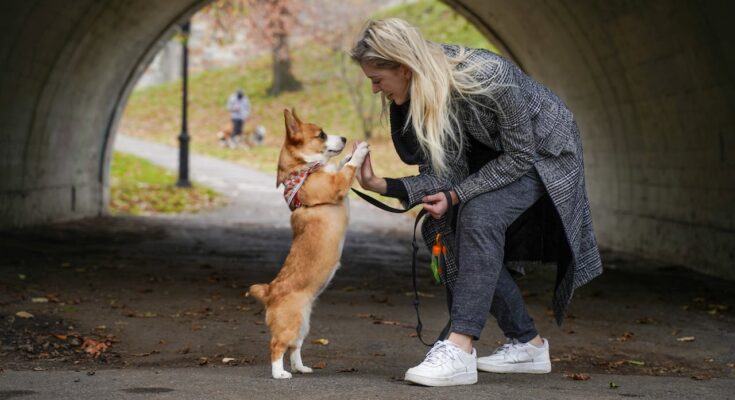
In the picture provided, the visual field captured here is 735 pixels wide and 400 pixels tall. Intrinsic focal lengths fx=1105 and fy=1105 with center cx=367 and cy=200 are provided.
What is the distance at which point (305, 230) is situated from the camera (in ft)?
17.9

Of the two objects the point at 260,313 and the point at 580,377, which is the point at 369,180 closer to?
the point at 580,377

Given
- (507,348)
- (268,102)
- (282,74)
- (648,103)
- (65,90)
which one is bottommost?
(507,348)

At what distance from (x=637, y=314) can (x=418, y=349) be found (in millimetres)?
2778

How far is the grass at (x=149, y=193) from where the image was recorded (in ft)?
67.4

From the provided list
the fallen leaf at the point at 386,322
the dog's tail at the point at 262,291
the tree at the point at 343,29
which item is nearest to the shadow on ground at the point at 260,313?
the fallen leaf at the point at 386,322

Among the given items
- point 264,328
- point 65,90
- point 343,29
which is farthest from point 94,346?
point 343,29

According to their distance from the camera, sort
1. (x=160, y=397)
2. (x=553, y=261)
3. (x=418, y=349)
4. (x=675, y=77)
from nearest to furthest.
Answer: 1. (x=160, y=397)
2. (x=553, y=261)
3. (x=418, y=349)
4. (x=675, y=77)

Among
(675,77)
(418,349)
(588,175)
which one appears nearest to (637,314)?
(418,349)

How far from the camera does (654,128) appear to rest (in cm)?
1294

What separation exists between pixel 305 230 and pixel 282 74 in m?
37.9

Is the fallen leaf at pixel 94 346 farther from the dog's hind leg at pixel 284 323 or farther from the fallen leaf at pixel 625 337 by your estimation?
the fallen leaf at pixel 625 337

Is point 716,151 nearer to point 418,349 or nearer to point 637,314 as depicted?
point 637,314

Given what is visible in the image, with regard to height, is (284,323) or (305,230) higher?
(305,230)

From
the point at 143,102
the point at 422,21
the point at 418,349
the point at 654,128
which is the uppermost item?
the point at 422,21
